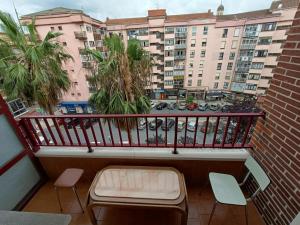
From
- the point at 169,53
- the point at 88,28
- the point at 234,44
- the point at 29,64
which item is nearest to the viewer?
the point at 29,64

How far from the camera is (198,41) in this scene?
456 inches

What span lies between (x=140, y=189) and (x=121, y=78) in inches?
83.1

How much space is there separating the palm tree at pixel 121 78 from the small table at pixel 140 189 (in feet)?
4.69

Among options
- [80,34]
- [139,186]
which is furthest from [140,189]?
[80,34]

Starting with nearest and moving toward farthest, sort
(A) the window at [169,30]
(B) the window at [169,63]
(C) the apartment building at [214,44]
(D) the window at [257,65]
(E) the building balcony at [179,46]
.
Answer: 1. (C) the apartment building at [214,44]
2. (D) the window at [257,65]
3. (A) the window at [169,30]
4. (E) the building balcony at [179,46]
5. (B) the window at [169,63]

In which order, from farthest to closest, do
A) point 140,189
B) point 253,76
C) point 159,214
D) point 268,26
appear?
point 253,76, point 268,26, point 159,214, point 140,189

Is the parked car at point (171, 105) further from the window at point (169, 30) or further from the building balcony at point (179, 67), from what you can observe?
the window at point (169, 30)

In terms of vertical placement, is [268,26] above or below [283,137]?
above

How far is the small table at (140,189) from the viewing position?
1.11m

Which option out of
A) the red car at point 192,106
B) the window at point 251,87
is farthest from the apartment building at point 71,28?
the window at point 251,87

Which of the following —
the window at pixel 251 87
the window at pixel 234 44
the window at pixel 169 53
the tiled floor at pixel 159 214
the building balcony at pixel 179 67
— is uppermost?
the window at pixel 234 44

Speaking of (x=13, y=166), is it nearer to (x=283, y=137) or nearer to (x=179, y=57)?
(x=283, y=137)

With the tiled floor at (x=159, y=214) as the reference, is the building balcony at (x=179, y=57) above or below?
above

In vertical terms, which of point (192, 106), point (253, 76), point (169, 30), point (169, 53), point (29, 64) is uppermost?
point (169, 30)
